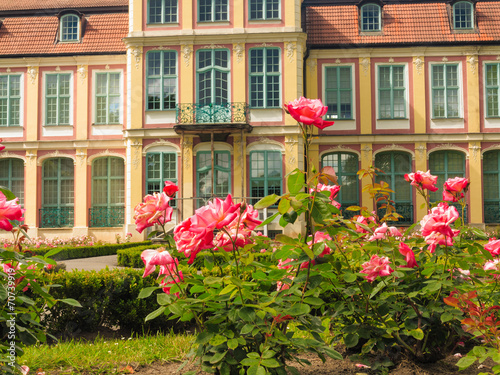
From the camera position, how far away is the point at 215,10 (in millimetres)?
16547

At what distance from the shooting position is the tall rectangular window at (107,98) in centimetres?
1811

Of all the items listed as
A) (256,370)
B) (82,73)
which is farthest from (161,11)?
(256,370)

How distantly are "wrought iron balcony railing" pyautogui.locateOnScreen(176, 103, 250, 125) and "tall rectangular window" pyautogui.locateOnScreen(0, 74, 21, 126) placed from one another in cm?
702

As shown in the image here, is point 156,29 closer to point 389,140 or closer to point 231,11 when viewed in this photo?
point 231,11

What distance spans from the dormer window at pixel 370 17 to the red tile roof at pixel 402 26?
23 cm

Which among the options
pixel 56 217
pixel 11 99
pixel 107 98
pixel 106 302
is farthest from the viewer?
pixel 11 99

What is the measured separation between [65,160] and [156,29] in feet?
21.4

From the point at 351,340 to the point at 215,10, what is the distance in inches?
623

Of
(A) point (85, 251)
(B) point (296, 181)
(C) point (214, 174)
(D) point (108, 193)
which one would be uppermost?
(C) point (214, 174)

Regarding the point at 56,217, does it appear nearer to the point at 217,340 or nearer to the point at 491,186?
the point at 491,186

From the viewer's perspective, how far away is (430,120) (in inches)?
680

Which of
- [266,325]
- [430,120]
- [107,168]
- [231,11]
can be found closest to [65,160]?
[107,168]

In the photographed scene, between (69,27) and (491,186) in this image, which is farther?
(69,27)

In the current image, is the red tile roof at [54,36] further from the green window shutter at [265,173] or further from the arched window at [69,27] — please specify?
the green window shutter at [265,173]
